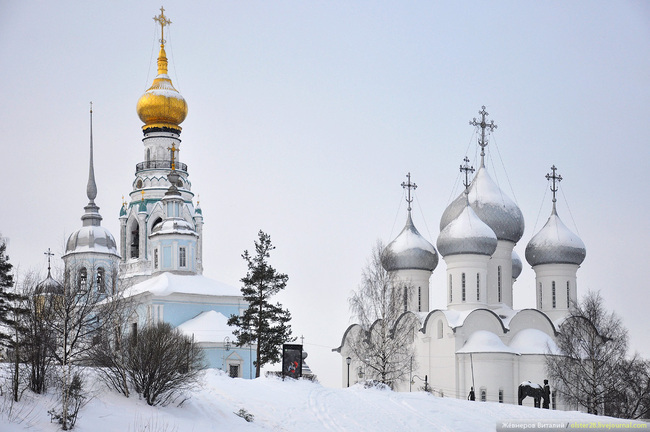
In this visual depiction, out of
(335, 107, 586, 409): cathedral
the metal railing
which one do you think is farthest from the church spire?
(335, 107, 586, 409): cathedral

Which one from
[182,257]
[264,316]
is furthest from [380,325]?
[182,257]

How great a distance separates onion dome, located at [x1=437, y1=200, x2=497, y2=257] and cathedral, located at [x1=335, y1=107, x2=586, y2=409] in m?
0.04

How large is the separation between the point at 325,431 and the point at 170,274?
23422mm

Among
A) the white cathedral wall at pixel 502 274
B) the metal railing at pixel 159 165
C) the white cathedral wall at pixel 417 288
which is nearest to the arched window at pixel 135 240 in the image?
the metal railing at pixel 159 165

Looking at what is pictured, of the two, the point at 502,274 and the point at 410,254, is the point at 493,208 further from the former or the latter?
the point at 410,254

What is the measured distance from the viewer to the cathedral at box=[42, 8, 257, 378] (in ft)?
133

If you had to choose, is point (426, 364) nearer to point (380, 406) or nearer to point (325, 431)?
point (380, 406)

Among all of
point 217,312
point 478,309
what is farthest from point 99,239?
point 478,309

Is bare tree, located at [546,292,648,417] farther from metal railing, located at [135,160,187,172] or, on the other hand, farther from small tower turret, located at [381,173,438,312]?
metal railing, located at [135,160,187,172]

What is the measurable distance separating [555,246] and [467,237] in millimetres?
4515

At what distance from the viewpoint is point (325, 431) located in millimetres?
21359

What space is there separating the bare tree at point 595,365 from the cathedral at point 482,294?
6.91 ft

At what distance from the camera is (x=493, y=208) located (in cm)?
4281

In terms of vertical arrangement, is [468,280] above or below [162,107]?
below
